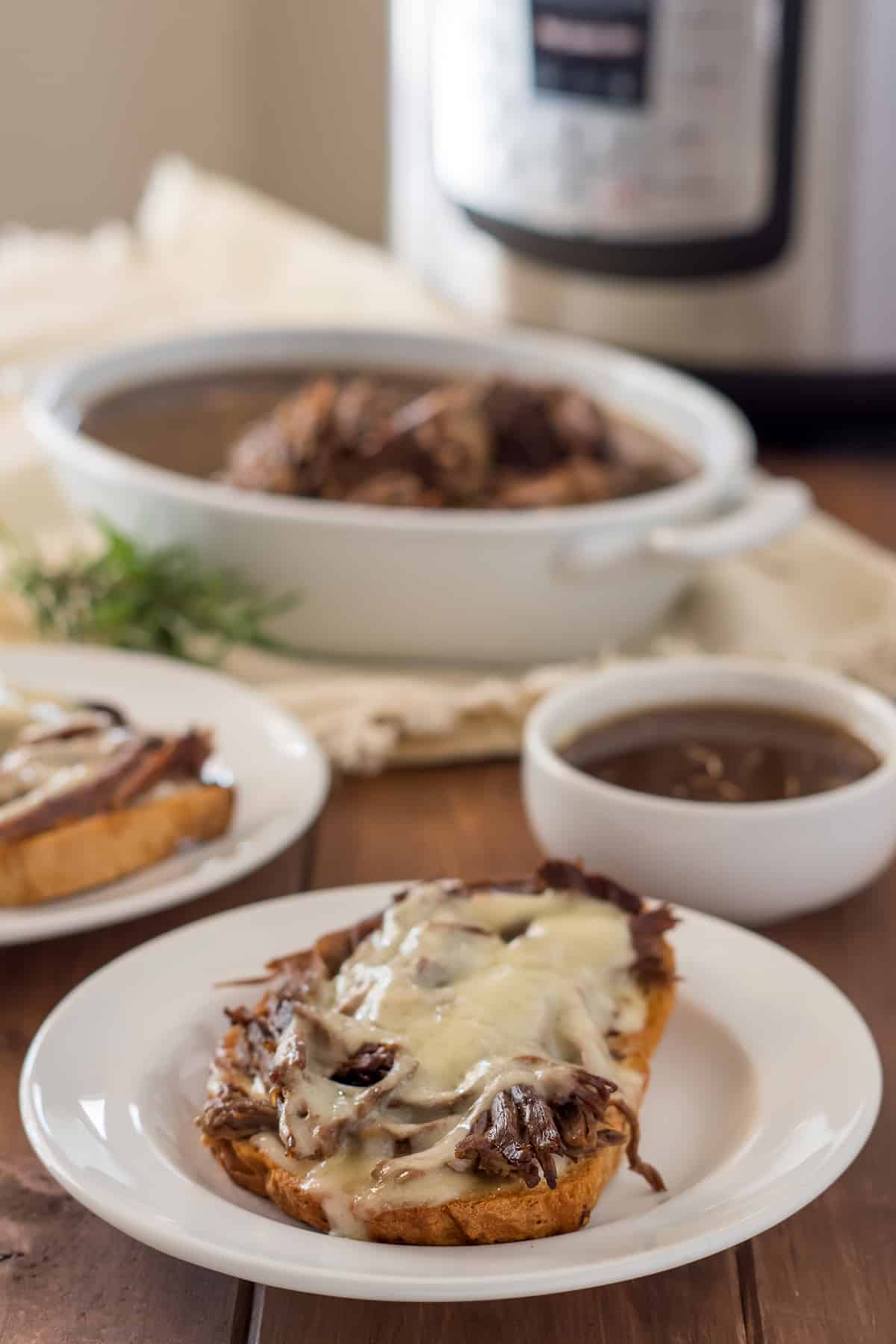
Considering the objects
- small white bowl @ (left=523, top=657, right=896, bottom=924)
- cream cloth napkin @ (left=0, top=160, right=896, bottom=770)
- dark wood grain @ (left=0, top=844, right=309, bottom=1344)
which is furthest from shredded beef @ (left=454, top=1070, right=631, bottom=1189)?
cream cloth napkin @ (left=0, top=160, right=896, bottom=770)

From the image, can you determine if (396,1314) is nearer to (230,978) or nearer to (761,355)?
(230,978)

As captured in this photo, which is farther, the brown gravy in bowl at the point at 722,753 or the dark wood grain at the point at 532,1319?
the brown gravy in bowl at the point at 722,753

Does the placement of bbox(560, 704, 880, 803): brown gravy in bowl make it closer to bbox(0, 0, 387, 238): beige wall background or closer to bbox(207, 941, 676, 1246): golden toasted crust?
bbox(207, 941, 676, 1246): golden toasted crust

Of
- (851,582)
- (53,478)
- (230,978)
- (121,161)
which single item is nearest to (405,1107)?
(230,978)

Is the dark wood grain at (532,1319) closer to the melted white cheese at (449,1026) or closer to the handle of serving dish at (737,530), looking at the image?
the melted white cheese at (449,1026)

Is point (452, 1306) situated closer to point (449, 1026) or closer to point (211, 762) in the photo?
point (449, 1026)

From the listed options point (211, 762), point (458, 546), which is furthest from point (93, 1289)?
point (458, 546)

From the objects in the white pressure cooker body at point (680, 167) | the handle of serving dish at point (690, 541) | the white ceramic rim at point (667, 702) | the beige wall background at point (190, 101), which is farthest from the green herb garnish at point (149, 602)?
the beige wall background at point (190, 101)
